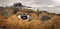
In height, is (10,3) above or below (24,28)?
above

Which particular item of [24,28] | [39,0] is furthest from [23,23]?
[39,0]

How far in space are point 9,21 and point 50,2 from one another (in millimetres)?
567

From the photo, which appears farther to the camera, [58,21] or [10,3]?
[10,3]

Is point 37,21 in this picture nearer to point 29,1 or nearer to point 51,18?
point 51,18

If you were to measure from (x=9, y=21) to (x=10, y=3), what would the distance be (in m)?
0.34

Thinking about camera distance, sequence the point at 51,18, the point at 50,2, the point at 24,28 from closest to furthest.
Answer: the point at 24,28
the point at 51,18
the point at 50,2

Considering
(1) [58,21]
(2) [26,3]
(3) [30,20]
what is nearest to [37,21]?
(3) [30,20]

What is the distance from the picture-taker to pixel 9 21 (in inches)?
63.9

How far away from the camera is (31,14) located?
1735 mm

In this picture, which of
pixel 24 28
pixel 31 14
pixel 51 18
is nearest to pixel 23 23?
pixel 24 28

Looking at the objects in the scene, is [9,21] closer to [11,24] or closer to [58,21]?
[11,24]

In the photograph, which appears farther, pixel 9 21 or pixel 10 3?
pixel 10 3

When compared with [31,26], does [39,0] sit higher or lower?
higher

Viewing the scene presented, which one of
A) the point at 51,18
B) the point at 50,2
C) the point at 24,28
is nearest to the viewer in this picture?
the point at 24,28
